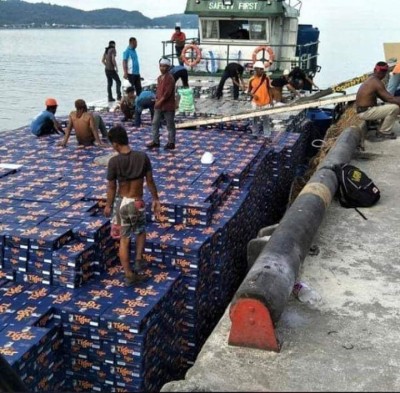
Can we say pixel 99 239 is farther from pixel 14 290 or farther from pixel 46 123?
pixel 46 123

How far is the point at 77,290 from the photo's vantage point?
562cm

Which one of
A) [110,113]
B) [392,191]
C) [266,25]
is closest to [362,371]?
[392,191]

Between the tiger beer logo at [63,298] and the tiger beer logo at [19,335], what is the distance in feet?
2.19

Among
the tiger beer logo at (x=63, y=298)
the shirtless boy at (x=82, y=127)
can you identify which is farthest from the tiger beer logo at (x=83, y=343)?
the shirtless boy at (x=82, y=127)

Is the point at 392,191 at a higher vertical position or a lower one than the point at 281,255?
lower

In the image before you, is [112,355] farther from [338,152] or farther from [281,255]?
[338,152]

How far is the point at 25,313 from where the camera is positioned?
5129 millimetres

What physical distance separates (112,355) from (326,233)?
3.38 metres

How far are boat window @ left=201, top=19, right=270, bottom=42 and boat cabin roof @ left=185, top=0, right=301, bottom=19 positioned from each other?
1.15 feet

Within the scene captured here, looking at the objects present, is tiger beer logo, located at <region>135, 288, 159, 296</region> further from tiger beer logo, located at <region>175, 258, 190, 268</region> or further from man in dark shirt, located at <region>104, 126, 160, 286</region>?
tiger beer logo, located at <region>175, 258, 190, 268</region>

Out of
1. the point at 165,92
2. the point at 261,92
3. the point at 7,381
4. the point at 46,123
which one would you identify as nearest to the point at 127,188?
the point at 7,381

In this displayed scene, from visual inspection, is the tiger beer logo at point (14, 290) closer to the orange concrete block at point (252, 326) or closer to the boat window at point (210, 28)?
the orange concrete block at point (252, 326)

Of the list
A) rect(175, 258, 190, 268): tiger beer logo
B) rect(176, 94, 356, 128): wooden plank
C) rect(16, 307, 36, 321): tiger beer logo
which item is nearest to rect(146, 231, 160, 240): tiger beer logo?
rect(175, 258, 190, 268): tiger beer logo

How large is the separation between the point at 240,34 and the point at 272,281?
55.7 ft
